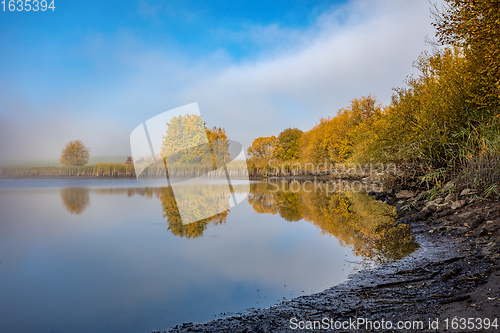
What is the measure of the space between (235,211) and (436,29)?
386 inches

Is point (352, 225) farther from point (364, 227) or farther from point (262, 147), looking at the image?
point (262, 147)

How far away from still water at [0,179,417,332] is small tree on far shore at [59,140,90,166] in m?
49.0

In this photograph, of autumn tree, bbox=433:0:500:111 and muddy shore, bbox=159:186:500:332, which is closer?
muddy shore, bbox=159:186:500:332

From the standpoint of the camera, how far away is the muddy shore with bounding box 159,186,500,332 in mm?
2854

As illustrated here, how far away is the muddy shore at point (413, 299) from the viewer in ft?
9.36

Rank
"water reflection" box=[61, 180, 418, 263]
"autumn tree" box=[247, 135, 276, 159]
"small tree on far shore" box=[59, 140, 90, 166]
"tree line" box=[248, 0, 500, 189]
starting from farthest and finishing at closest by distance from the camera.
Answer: "autumn tree" box=[247, 135, 276, 159] → "small tree on far shore" box=[59, 140, 90, 166] → "tree line" box=[248, 0, 500, 189] → "water reflection" box=[61, 180, 418, 263]

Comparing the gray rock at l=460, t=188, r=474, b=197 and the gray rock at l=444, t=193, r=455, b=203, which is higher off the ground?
the gray rock at l=460, t=188, r=474, b=197

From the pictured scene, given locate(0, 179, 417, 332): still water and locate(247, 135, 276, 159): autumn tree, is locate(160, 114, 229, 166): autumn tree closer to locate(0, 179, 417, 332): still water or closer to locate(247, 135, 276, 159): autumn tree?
locate(0, 179, 417, 332): still water

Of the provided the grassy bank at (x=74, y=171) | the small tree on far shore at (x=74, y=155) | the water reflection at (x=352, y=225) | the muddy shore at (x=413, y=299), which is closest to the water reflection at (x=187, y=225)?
the water reflection at (x=352, y=225)

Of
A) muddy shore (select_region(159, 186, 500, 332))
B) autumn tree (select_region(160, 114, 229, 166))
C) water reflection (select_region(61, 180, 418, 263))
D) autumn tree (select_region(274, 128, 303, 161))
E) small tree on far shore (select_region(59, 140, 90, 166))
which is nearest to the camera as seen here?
muddy shore (select_region(159, 186, 500, 332))

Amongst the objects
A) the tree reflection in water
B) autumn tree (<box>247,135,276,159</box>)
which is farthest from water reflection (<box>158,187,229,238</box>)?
autumn tree (<box>247,135,276,159</box>)

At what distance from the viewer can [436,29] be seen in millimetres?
8484

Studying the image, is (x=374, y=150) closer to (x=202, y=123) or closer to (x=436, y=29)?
(x=436, y=29)

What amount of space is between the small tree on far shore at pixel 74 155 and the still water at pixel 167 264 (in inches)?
1931
